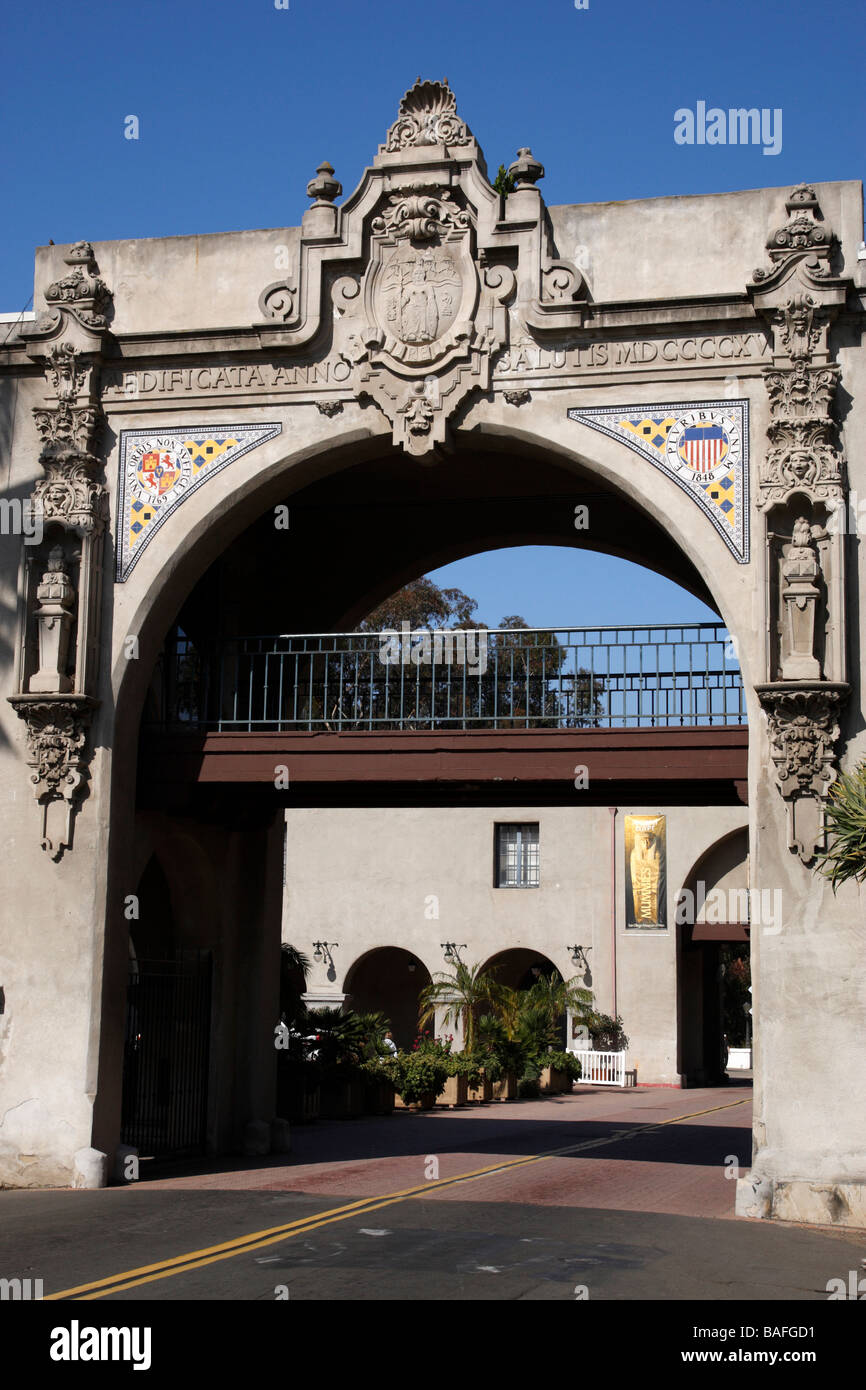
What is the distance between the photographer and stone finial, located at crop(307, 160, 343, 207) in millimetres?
16875

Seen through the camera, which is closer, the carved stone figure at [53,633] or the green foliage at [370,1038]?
the carved stone figure at [53,633]

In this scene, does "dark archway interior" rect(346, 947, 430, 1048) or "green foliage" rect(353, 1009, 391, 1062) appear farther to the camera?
"dark archway interior" rect(346, 947, 430, 1048)

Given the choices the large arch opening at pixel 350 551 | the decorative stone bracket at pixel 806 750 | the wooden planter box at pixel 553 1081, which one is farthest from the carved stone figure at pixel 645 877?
the decorative stone bracket at pixel 806 750

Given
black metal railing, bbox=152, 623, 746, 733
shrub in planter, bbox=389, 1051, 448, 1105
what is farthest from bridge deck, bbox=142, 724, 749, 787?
shrub in planter, bbox=389, 1051, 448, 1105

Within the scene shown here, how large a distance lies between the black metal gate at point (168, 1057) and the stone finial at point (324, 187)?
28.4ft

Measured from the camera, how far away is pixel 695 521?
15406 mm

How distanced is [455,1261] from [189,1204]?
397 cm

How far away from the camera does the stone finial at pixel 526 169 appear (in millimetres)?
16453

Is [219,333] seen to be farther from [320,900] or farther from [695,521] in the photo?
[320,900]

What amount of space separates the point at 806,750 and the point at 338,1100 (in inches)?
584

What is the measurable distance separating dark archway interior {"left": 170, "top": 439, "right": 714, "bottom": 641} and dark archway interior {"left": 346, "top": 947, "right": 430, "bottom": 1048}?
23.8 m

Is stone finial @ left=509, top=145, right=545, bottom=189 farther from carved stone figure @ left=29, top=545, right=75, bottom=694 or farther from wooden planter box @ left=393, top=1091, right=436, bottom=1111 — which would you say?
wooden planter box @ left=393, top=1091, right=436, bottom=1111

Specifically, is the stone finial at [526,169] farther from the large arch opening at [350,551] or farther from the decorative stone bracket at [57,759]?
the decorative stone bracket at [57,759]

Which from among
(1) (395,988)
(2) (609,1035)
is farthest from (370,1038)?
(1) (395,988)
